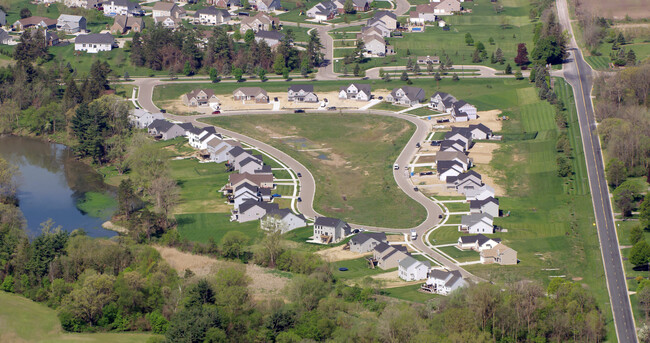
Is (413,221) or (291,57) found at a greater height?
(291,57)

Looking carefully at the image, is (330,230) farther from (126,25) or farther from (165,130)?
(126,25)

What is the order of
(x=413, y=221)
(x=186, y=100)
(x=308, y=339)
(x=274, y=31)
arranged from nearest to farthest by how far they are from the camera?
1. (x=308, y=339)
2. (x=413, y=221)
3. (x=186, y=100)
4. (x=274, y=31)

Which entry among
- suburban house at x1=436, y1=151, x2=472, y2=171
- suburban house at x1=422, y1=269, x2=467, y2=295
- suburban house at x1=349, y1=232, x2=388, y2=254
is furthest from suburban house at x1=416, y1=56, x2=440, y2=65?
suburban house at x1=422, y1=269, x2=467, y2=295

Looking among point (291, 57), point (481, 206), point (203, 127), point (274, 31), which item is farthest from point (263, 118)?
point (481, 206)

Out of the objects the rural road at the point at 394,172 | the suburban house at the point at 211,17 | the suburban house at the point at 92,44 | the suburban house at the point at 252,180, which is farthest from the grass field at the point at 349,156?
the suburban house at the point at 211,17

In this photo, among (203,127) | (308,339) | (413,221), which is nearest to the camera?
(308,339)

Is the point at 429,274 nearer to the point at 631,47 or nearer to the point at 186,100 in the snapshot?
the point at 186,100

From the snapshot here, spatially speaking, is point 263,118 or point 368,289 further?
point 263,118
